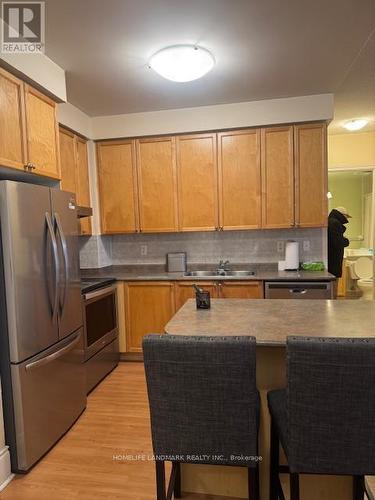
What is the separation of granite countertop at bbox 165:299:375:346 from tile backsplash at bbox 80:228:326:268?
1812 mm

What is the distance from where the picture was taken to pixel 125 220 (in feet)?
12.8

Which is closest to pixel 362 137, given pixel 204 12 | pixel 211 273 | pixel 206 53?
pixel 211 273

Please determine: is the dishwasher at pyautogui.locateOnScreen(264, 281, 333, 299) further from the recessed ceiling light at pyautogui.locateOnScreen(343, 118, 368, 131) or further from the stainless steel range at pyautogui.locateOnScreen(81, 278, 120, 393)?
Answer: the recessed ceiling light at pyautogui.locateOnScreen(343, 118, 368, 131)

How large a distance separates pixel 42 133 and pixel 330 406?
95.7 inches

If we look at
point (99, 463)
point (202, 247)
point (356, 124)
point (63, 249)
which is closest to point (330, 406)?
point (99, 463)

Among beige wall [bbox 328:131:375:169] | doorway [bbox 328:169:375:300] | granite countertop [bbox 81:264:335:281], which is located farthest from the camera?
doorway [bbox 328:169:375:300]

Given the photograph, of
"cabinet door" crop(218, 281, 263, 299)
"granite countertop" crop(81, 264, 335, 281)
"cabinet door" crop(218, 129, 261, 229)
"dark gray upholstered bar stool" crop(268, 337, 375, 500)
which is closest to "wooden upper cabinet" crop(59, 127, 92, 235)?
"granite countertop" crop(81, 264, 335, 281)

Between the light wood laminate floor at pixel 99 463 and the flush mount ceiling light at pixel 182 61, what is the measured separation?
260 cm

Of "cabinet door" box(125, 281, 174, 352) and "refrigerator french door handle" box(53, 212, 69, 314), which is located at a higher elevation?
"refrigerator french door handle" box(53, 212, 69, 314)

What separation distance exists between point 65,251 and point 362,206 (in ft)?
22.3

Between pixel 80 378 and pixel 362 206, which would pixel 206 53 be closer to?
pixel 80 378

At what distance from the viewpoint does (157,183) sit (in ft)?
12.5

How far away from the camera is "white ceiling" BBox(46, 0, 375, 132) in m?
1.95

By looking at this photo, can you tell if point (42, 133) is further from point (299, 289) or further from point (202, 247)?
point (299, 289)
